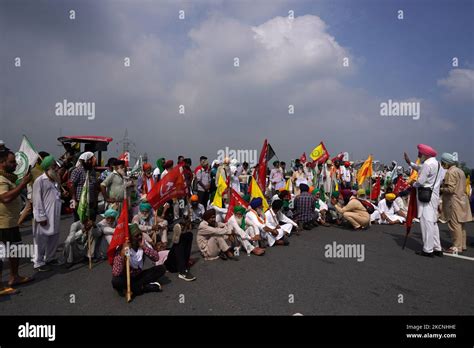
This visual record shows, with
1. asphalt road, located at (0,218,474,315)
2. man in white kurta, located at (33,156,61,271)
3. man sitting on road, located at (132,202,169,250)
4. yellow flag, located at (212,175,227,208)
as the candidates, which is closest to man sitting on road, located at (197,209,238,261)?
asphalt road, located at (0,218,474,315)

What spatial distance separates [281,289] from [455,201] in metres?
4.68

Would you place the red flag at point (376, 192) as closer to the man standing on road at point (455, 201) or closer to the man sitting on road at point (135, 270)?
the man standing on road at point (455, 201)

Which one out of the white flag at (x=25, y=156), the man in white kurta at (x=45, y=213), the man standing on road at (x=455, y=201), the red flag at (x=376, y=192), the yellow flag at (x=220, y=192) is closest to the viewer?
the man in white kurta at (x=45, y=213)

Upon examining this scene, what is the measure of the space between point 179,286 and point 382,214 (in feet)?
24.6

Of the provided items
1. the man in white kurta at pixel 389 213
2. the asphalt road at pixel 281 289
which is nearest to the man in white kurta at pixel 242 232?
the asphalt road at pixel 281 289

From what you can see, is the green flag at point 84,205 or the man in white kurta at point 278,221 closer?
the green flag at point 84,205

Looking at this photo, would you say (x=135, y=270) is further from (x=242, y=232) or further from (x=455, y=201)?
(x=455, y=201)

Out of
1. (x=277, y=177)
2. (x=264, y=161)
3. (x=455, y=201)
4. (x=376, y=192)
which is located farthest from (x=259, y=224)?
(x=376, y=192)

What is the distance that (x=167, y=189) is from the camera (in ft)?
15.6

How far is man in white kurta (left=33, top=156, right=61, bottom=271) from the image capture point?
4559 millimetres

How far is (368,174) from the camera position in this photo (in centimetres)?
1267

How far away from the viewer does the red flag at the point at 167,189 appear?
4641 mm

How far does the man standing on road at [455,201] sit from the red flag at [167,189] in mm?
5644
